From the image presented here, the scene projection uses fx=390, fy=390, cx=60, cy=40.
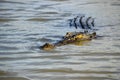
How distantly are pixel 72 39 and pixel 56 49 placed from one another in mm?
696

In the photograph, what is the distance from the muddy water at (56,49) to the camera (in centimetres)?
718

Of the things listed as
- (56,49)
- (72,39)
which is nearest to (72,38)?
(72,39)

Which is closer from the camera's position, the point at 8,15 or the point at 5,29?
the point at 5,29

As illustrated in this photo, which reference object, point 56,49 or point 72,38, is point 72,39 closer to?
point 72,38

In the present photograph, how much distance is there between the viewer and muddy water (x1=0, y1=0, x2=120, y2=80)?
718 centimetres

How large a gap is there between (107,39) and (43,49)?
1.81 meters

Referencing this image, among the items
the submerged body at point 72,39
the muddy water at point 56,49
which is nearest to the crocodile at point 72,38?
the submerged body at point 72,39

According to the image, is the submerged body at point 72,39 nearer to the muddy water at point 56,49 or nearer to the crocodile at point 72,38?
the crocodile at point 72,38

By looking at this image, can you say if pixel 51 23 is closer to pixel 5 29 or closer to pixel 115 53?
pixel 5 29

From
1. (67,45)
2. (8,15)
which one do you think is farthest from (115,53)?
(8,15)

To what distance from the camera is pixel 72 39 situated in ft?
29.9

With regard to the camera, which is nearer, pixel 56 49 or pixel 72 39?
pixel 56 49

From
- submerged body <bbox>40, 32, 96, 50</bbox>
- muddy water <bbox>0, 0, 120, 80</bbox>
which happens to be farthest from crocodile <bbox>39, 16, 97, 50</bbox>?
muddy water <bbox>0, 0, 120, 80</bbox>

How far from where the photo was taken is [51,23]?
37.4 feet
